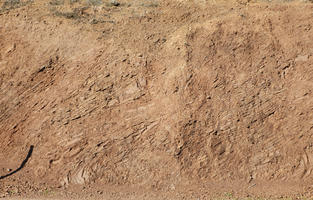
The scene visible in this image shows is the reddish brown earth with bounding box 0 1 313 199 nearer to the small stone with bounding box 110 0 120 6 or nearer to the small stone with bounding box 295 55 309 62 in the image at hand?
the small stone with bounding box 295 55 309 62

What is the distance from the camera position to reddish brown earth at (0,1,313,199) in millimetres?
8461

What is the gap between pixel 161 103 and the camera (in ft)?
30.7

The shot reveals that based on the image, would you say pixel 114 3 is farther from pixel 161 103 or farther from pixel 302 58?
pixel 302 58

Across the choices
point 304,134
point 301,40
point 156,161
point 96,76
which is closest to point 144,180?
point 156,161

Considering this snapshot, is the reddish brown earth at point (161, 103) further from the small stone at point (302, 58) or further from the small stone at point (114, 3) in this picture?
the small stone at point (114, 3)

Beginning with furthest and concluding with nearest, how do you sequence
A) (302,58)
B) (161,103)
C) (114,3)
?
1. (114,3)
2. (302,58)
3. (161,103)

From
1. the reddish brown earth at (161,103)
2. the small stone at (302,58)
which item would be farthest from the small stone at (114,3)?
the small stone at (302,58)

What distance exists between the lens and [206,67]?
384 inches

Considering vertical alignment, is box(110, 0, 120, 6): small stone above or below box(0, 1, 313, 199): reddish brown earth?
above

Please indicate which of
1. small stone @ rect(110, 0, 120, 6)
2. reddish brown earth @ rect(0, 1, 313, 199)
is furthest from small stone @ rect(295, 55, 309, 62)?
small stone @ rect(110, 0, 120, 6)

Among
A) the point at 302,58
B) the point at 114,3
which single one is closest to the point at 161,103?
the point at 302,58

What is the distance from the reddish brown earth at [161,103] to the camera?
8.46 meters

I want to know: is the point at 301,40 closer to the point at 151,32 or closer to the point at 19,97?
the point at 151,32

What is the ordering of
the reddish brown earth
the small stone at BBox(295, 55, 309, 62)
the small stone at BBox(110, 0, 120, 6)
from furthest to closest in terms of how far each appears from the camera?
the small stone at BBox(110, 0, 120, 6) < the small stone at BBox(295, 55, 309, 62) < the reddish brown earth
